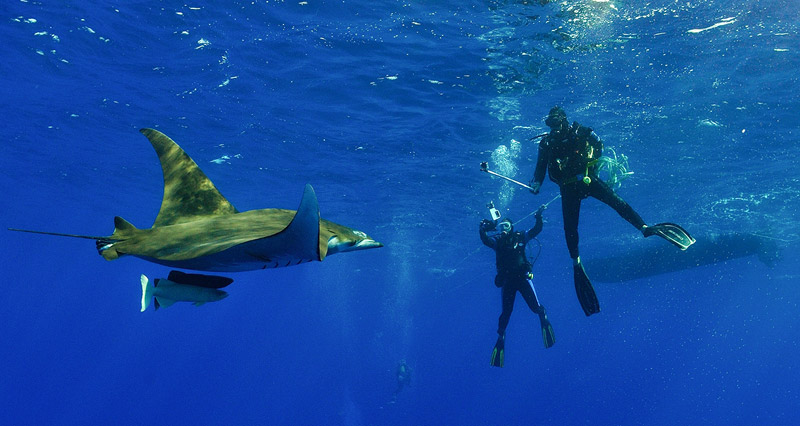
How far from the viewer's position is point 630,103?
14578 mm

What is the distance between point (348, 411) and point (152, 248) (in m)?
78.7

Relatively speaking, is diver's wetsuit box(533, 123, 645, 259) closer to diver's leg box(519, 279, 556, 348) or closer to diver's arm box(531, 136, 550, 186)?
diver's arm box(531, 136, 550, 186)

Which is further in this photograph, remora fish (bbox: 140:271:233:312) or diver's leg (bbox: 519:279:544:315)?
diver's leg (bbox: 519:279:544:315)

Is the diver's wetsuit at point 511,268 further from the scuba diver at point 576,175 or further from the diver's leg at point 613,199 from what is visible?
the diver's leg at point 613,199

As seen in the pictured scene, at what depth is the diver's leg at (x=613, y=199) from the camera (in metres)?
7.47

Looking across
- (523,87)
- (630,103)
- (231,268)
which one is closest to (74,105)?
(523,87)

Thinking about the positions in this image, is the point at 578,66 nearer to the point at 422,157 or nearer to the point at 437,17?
the point at 437,17

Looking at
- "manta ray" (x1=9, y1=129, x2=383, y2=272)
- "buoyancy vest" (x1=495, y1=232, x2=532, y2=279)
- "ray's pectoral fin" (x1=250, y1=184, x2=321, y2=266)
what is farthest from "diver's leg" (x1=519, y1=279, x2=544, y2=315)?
"ray's pectoral fin" (x1=250, y1=184, x2=321, y2=266)

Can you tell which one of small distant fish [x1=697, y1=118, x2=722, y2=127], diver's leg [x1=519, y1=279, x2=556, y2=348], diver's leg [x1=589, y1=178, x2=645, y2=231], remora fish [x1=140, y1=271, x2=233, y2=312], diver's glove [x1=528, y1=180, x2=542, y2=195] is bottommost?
diver's leg [x1=519, y1=279, x2=556, y2=348]

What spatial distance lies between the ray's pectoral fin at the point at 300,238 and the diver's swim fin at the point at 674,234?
6.14 metres

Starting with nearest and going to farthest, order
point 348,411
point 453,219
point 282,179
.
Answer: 1. point 282,179
2. point 453,219
3. point 348,411

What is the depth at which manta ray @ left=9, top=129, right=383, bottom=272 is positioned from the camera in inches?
99.0

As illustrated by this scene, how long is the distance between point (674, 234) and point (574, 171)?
1.89 metres

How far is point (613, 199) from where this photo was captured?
7.62 meters
